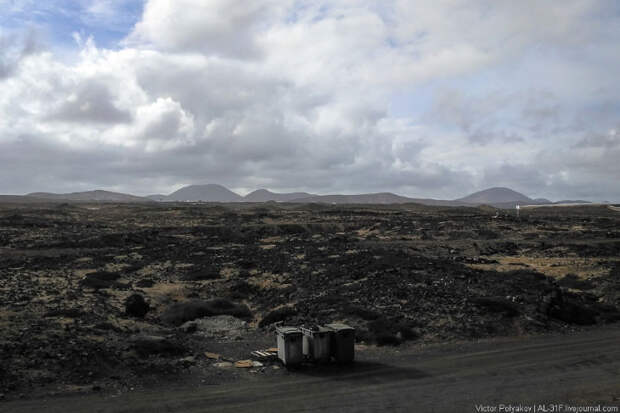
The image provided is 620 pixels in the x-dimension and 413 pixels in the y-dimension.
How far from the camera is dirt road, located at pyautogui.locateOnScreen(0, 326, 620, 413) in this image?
37.1ft

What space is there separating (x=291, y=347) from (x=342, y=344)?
5.24 ft

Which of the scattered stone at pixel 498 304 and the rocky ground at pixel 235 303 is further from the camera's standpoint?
the scattered stone at pixel 498 304

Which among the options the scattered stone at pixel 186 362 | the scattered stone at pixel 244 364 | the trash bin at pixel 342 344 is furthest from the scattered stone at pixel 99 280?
the trash bin at pixel 342 344

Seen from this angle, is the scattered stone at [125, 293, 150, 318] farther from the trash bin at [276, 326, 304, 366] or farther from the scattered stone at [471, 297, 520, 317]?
the scattered stone at [471, 297, 520, 317]

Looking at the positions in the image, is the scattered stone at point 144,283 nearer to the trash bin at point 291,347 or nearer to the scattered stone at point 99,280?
the scattered stone at point 99,280

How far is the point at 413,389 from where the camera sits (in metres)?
12.4

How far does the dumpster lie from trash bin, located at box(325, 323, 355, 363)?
19cm

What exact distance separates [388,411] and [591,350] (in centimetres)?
912

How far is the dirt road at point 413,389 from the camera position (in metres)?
11.3

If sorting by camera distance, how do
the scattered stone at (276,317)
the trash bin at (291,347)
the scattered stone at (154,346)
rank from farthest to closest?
the scattered stone at (276,317), the scattered stone at (154,346), the trash bin at (291,347)

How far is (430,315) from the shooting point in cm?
2036

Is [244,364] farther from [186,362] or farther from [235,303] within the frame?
[235,303]

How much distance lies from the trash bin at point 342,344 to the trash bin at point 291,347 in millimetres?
1042

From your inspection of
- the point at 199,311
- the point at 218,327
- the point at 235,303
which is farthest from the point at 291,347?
the point at 235,303
